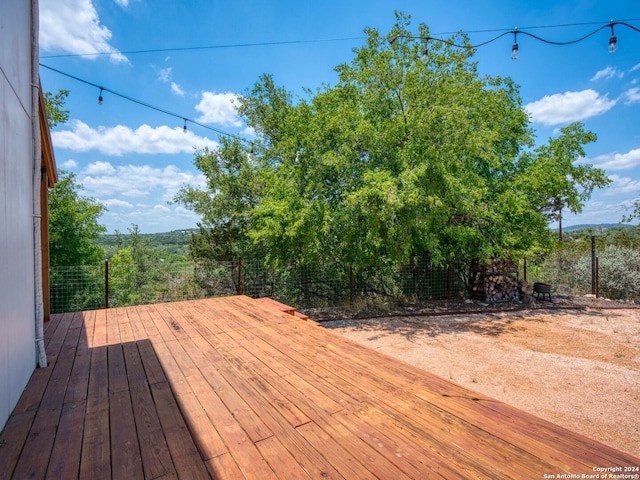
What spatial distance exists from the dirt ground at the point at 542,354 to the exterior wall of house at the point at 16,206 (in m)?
3.76

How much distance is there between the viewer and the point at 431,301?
25.4 ft

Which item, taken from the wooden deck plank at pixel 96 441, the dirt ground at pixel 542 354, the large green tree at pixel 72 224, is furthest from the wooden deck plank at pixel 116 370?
the large green tree at pixel 72 224

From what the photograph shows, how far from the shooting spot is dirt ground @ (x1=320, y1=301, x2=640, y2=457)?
2844mm

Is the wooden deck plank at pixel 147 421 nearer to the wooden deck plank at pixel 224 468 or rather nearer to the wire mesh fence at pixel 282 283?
the wooden deck plank at pixel 224 468

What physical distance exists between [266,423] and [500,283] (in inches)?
303

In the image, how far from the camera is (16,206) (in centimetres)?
186

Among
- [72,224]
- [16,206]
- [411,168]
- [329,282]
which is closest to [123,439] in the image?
[16,206]

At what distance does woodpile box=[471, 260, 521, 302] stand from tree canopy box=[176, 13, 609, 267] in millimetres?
932

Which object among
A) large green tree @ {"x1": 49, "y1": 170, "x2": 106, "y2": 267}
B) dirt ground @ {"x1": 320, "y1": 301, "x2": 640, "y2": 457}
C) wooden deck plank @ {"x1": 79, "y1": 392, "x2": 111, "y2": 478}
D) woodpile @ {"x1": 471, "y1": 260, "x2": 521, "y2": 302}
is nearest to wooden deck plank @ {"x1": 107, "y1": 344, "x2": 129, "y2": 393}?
wooden deck plank @ {"x1": 79, "y1": 392, "x2": 111, "y2": 478}

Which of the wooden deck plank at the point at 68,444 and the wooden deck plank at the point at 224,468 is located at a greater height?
the wooden deck plank at the point at 68,444

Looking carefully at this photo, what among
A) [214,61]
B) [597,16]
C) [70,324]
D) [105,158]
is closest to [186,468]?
[70,324]

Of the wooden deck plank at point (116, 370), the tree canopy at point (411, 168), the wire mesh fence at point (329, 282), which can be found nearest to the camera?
the wooden deck plank at point (116, 370)

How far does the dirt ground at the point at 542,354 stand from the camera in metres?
2.84

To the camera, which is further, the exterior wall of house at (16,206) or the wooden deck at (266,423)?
the exterior wall of house at (16,206)
